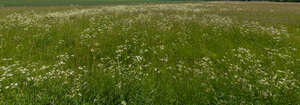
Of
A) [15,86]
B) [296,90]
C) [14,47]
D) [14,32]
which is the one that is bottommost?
[296,90]

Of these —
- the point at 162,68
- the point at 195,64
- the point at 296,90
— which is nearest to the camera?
the point at 296,90

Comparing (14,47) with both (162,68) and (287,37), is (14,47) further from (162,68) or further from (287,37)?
(287,37)

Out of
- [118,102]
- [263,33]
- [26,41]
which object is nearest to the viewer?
[118,102]

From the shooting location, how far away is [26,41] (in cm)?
605

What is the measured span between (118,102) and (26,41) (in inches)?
235

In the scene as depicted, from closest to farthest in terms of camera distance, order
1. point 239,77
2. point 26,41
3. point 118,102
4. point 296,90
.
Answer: point 118,102 < point 296,90 < point 239,77 < point 26,41

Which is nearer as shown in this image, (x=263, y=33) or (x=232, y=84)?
(x=232, y=84)

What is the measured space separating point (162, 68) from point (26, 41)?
6236 millimetres

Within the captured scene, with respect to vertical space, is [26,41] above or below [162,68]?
above

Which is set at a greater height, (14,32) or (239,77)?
(14,32)

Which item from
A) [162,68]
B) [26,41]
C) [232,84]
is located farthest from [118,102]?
[26,41]

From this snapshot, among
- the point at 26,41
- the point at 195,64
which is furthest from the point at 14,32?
the point at 195,64

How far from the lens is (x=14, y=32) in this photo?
23.3ft

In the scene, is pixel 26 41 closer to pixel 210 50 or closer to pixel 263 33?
pixel 210 50
